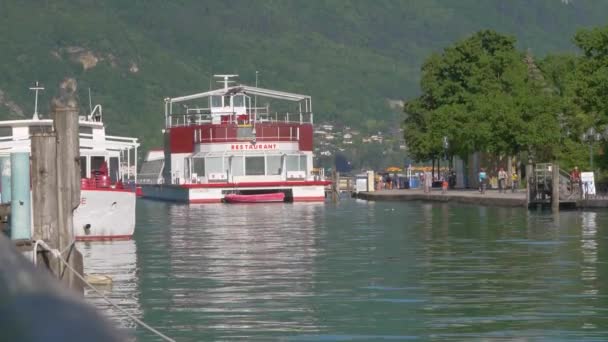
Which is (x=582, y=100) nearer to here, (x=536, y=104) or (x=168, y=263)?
(x=536, y=104)

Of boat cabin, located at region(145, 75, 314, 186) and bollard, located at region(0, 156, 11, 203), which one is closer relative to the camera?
bollard, located at region(0, 156, 11, 203)

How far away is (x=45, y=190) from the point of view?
15.0 m

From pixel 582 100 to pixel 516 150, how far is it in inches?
459

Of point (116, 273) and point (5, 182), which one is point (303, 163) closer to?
point (5, 182)

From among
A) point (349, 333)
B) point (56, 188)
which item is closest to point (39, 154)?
point (56, 188)

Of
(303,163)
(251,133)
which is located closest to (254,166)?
(251,133)

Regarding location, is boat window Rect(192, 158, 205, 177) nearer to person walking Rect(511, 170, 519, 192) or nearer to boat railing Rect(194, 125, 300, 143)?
boat railing Rect(194, 125, 300, 143)

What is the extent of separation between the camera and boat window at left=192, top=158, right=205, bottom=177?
258ft

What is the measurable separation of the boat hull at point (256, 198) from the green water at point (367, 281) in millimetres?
29821

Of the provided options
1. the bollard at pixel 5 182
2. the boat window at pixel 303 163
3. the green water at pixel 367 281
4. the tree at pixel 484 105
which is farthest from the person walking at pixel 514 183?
the bollard at pixel 5 182

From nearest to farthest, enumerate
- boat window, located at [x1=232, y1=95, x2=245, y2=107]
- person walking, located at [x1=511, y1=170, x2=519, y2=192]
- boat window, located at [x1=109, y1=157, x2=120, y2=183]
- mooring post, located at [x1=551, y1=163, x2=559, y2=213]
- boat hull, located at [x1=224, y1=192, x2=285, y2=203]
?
boat window, located at [x1=109, y1=157, x2=120, y2=183] → mooring post, located at [x1=551, y1=163, x2=559, y2=213] → person walking, located at [x1=511, y1=170, x2=519, y2=192] → boat hull, located at [x1=224, y1=192, x2=285, y2=203] → boat window, located at [x1=232, y1=95, x2=245, y2=107]

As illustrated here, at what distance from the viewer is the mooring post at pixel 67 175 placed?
15.0 metres

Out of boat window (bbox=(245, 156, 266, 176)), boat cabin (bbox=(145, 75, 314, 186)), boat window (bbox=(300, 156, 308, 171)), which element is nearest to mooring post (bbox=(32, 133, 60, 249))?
boat cabin (bbox=(145, 75, 314, 186))

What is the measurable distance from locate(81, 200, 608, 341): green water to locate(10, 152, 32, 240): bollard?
1.55m
